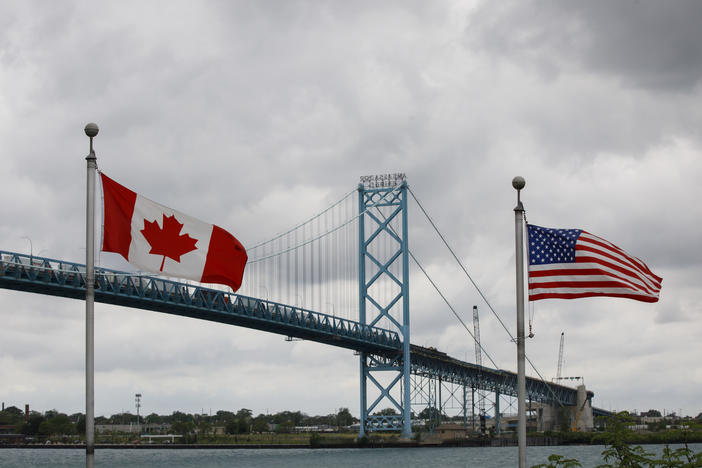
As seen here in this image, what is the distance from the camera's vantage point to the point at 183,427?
150875mm

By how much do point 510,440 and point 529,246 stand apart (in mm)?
92521

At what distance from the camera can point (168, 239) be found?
15.6 meters

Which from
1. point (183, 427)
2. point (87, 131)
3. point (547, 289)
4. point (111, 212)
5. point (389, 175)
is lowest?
point (183, 427)

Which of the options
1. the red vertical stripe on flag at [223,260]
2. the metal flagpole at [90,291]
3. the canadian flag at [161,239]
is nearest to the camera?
the metal flagpole at [90,291]

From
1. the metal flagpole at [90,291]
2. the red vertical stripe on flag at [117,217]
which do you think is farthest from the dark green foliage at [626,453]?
the red vertical stripe on flag at [117,217]

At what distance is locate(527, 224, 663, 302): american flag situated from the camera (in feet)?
55.3

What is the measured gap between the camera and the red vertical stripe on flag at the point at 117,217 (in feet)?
49.8

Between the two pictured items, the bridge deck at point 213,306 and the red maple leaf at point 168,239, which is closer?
the red maple leaf at point 168,239

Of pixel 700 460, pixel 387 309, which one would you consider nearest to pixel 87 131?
pixel 700 460

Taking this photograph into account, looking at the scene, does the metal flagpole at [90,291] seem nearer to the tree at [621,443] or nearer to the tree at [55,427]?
the tree at [621,443]

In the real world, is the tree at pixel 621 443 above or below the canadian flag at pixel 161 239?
below

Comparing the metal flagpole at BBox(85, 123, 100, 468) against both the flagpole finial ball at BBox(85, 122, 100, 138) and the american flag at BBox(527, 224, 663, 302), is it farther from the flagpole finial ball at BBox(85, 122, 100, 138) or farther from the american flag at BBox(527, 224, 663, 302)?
the american flag at BBox(527, 224, 663, 302)

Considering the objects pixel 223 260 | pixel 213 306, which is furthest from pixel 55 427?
pixel 223 260

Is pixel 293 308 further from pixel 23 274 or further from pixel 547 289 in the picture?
pixel 547 289
